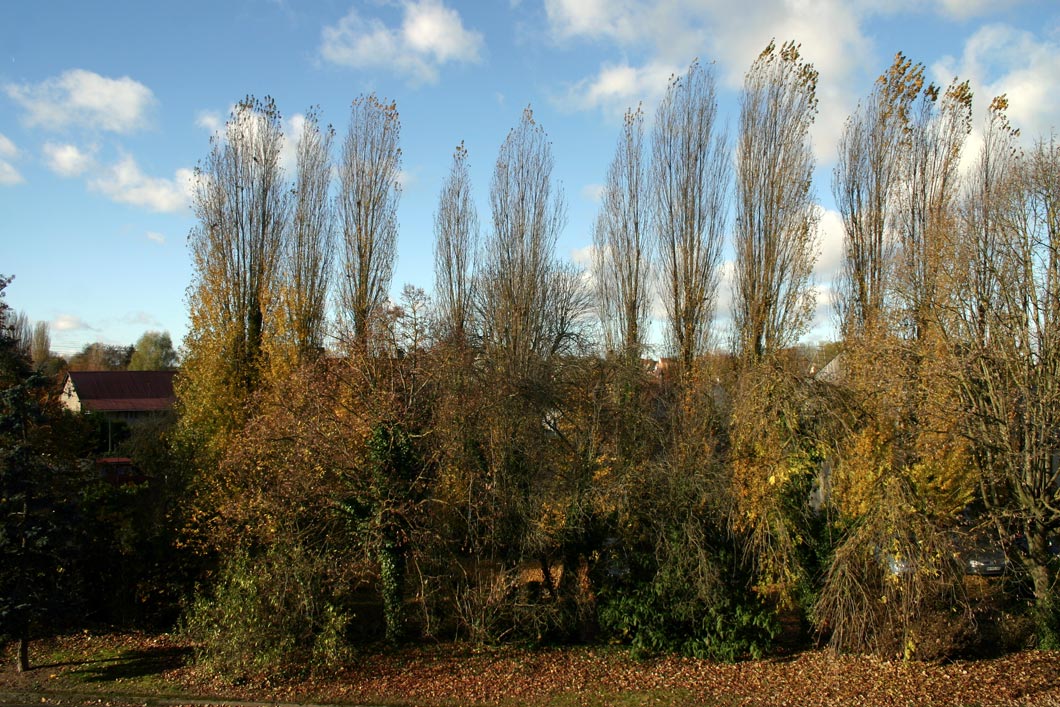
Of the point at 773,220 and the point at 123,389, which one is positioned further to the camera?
the point at 123,389

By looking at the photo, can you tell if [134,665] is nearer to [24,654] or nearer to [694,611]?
[24,654]

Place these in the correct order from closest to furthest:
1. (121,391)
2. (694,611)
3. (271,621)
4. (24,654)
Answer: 1. (271,621)
2. (24,654)
3. (694,611)
4. (121,391)

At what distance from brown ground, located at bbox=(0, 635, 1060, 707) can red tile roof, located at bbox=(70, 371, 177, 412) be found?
3202 cm

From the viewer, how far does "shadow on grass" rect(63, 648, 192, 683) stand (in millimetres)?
12259

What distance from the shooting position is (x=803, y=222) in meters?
20.7

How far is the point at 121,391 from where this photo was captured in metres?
43.8

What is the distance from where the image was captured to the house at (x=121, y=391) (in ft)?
137

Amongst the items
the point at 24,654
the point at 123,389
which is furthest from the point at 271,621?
the point at 123,389

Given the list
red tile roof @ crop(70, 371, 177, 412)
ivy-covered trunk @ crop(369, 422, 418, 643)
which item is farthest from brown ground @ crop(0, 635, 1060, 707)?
red tile roof @ crop(70, 371, 177, 412)

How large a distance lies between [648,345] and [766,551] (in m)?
10.1

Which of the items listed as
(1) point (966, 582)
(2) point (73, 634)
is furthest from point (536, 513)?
(2) point (73, 634)

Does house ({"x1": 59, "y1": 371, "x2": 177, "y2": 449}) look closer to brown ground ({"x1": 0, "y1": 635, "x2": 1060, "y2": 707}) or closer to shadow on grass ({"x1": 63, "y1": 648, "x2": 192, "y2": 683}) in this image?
shadow on grass ({"x1": 63, "y1": 648, "x2": 192, "y2": 683})

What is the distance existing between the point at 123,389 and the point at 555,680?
40.9m

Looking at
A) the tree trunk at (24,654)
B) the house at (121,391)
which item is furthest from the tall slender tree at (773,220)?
the house at (121,391)
